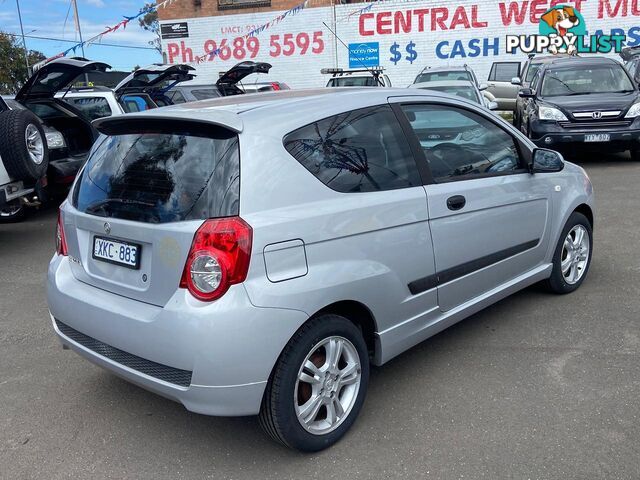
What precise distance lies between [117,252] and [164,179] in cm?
43

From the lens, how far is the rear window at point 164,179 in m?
2.63

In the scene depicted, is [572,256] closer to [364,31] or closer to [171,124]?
[171,124]

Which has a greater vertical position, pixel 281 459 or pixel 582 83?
pixel 582 83

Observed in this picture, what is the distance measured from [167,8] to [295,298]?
26.9 m

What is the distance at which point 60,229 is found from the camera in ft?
10.9

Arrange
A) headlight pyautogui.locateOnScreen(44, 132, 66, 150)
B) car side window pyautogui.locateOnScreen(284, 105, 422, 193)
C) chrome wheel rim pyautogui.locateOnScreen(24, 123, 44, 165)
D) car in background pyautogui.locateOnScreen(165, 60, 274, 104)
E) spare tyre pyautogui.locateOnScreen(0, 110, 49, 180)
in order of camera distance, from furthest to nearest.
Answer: car in background pyautogui.locateOnScreen(165, 60, 274, 104) → headlight pyautogui.locateOnScreen(44, 132, 66, 150) → chrome wheel rim pyautogui.locateOnScreen(24, 123, 44, 165) → spare tyre pyautogui.locateOnScreen(0, 110, 49, 180) → car side window pyautogui.locateOnScreen(284, 105, 422, 193)

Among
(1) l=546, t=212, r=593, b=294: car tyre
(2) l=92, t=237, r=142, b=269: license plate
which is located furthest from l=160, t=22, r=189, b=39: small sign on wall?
(2) l=92, t=237, r=142, b=269: license plate

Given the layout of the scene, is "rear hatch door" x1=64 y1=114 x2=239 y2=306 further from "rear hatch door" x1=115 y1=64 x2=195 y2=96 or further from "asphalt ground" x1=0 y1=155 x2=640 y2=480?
"rear hatch door" x1=115 y1=64 x2=195 y2=96

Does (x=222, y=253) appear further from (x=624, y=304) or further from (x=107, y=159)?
(x=624, y=304)

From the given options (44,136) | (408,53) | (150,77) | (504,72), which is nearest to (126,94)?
(150,77)

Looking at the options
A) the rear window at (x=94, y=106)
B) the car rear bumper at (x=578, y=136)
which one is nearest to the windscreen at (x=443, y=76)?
the car rear bumper at (x=578, y=136)

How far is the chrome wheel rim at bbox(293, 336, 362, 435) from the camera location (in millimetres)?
2807

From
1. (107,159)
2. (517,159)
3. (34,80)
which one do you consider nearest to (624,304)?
(517,159)

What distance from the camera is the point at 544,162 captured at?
4152 mm
